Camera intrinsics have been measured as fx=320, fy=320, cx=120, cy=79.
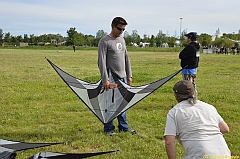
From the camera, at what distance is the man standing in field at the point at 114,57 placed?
15.1 feet

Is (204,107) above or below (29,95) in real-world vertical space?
above

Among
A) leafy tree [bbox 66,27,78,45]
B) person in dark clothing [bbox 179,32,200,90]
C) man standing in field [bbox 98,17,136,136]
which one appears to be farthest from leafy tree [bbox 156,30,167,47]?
man standing in field [bbox 98,17,136,136]

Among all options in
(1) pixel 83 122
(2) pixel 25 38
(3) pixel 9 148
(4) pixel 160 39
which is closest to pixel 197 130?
(3) pixel 9 148

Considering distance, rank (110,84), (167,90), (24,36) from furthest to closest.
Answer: (24,36) → (167,90) → (110,84)

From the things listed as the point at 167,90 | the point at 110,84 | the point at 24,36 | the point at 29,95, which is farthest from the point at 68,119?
the point at 24,36

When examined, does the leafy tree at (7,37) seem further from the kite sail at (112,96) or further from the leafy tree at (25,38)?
the kite sail at (112,96)

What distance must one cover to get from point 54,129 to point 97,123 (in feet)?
2.59

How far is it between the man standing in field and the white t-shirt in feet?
7.11

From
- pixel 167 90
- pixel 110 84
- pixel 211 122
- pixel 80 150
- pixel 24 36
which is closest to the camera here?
pixel 211 122

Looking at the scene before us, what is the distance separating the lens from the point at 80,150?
437cm

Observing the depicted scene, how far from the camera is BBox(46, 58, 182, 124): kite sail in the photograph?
4.68 m

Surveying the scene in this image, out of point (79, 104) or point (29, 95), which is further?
point (29, 95)

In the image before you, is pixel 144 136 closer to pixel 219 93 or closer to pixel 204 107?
pixel 204 107

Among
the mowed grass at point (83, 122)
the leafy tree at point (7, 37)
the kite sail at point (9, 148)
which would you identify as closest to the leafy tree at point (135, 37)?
the leafy tree at point (7, 37)
